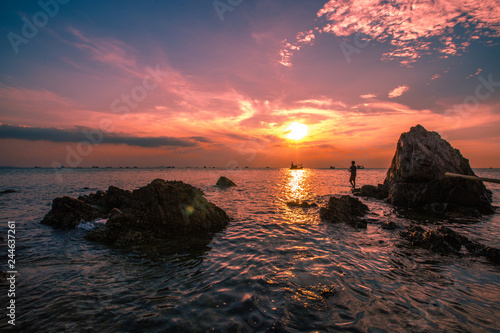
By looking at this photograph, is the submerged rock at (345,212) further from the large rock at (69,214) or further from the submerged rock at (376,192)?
the large rock at (69,214)

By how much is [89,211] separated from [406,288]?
18026mm

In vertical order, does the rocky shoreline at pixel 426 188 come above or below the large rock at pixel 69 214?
above

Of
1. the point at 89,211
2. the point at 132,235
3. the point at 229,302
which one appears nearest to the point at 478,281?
the point at 229,302

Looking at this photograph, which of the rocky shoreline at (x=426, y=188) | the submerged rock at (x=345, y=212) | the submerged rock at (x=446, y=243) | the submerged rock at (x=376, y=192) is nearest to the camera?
the submerged rock at (x=446, y=243)

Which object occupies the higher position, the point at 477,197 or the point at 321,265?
the point at 477,197

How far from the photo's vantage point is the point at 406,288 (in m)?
Answer: 6.12

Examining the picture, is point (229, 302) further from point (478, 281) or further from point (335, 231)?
point (335, 231)

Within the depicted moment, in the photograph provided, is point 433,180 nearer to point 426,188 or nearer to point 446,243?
point 426,188

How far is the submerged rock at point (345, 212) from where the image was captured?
1378 centimetres

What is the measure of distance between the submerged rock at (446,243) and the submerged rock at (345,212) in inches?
135

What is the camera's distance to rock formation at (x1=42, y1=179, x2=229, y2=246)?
10.6 metres

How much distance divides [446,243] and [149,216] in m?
14.7

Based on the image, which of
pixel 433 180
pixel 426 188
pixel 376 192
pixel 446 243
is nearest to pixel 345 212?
pixel 446 243

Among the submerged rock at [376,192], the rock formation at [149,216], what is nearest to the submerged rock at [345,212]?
the rock formation at [149,216]
